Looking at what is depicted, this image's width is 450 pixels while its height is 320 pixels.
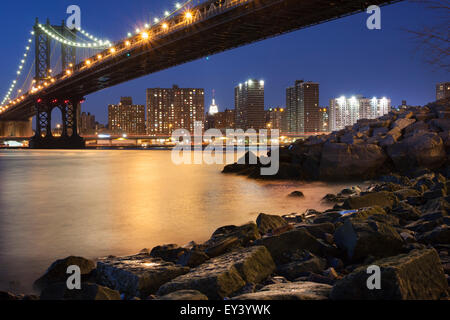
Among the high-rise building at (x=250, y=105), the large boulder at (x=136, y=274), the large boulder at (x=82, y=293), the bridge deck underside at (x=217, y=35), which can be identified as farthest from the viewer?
the high-rise building at (x=250, y=105)

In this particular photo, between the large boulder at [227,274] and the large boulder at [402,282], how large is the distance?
78 centimetres

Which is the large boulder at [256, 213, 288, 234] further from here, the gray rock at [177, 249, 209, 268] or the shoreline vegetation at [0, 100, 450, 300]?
the gray rock at [177, 249, 209, 268]

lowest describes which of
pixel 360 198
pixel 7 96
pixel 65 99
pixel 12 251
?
pixel 12 251

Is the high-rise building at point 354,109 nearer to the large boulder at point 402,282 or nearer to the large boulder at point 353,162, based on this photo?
the large boulder at point 353,162

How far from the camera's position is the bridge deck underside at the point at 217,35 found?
2322 centimetres

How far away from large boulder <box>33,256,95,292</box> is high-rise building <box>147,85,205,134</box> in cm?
13319

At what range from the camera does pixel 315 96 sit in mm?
130750

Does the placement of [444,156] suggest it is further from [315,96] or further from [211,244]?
[315,96]

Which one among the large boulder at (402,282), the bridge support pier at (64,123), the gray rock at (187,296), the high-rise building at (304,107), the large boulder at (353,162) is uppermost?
the high-rise building at (304,107)

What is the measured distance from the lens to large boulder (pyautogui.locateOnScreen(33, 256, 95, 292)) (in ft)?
12.7

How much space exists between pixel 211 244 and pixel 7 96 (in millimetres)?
109004

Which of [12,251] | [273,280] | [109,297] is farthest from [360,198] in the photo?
[12,251]

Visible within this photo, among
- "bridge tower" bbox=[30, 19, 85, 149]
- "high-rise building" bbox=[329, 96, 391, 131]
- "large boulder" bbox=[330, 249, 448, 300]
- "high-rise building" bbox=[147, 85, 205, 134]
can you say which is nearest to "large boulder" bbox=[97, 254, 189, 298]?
"large boulder" bbox=[330, 249, 448, 300]

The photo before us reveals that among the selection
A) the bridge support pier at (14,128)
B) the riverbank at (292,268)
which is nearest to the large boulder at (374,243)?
the riverbank at (292,268)
